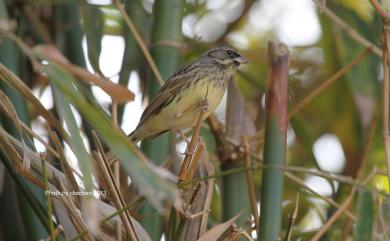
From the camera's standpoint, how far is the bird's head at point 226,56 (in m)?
3.37

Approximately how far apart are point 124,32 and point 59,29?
0.31 metres

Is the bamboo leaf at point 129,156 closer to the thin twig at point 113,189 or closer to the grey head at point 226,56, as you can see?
the thin twig at point 113,189

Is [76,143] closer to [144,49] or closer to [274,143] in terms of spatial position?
[274,143]

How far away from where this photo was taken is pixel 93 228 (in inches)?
50.6

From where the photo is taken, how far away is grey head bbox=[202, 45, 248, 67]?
3.37 meters

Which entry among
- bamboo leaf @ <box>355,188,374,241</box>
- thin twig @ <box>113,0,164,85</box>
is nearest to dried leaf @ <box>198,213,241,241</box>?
bamboo leaf @ <box>355,188,374,241</box>

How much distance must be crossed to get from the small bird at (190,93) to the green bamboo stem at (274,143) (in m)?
0.96

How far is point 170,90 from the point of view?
3172 millimetres

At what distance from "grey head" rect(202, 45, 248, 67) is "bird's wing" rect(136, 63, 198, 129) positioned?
9 centimetres

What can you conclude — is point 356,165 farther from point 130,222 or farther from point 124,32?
point 130,222

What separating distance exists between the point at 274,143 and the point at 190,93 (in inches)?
52.6

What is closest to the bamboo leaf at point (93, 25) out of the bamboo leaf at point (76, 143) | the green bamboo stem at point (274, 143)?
the green bamboo stem at point (274, 143)

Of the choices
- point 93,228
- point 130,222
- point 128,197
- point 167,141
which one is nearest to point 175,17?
point 167,141

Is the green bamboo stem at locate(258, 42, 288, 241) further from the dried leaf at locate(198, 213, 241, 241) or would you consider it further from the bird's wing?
the bird's wing
